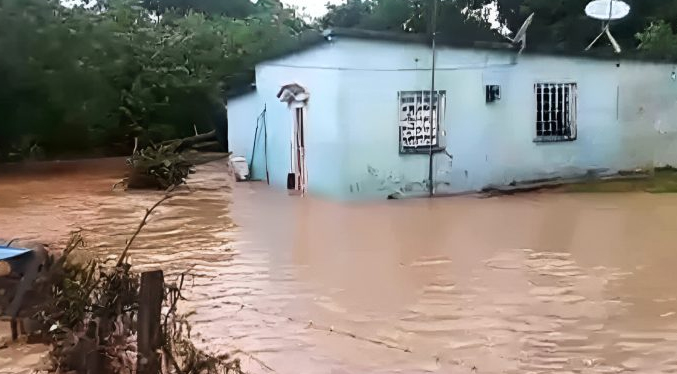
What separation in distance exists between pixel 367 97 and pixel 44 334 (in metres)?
8.63

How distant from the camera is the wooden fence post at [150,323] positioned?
467 cm

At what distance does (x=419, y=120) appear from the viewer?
14719mm

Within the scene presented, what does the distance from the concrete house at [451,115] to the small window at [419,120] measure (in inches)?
0.7

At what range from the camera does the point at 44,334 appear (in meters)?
6.50

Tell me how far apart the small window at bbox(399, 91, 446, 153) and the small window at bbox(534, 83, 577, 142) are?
2.09 m

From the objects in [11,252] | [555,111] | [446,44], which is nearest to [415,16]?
[555,111]

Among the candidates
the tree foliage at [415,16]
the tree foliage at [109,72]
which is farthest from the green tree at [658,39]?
the tree foliage at [109,72]

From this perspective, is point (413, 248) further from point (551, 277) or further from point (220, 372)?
point (220, 372)

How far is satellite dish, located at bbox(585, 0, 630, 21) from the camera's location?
17422 mm

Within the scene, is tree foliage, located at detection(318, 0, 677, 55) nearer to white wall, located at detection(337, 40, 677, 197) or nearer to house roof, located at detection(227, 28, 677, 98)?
white wall, located at detection(337, 40, 677, 197)

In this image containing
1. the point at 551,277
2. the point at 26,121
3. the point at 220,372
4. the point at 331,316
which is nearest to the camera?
the point at 220,372

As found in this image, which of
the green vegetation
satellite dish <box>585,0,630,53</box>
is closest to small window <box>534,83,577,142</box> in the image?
satellite dish <box>585,0,630,53</box>

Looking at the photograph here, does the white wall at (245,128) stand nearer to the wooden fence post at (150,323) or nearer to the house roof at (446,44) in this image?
the house roof at (446,44)

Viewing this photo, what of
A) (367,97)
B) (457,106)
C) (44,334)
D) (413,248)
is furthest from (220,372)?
(457,106)
